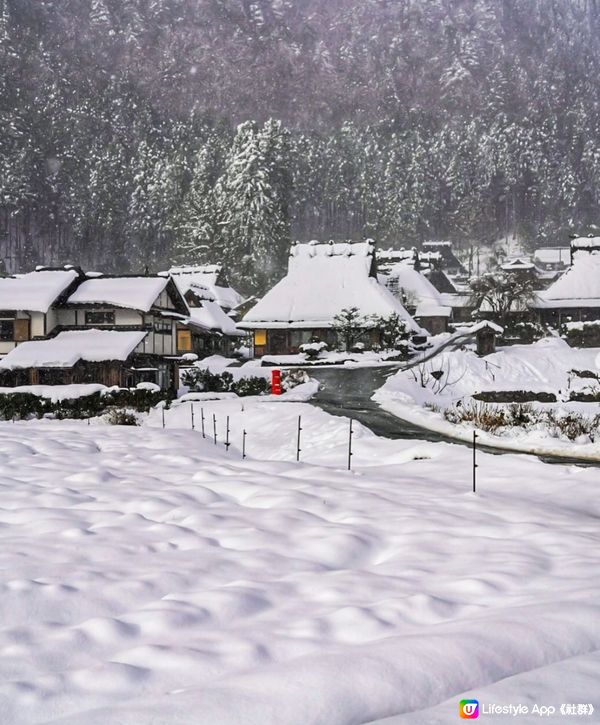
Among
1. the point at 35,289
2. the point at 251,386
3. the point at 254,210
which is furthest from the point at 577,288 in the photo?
the point at 35,289

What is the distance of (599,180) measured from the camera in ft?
376

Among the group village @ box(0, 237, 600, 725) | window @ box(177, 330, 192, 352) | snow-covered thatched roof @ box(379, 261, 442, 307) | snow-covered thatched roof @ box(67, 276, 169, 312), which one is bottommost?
village @ box(0, 237, 600, 725)

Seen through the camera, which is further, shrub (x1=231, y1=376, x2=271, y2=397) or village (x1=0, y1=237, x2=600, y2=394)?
village (x1=0, y1=237, x2=600, y2=394)

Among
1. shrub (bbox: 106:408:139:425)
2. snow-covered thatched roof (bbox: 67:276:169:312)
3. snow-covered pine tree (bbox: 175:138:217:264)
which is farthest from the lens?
snow-covered pine tree (bbox: 175:138:217:264)

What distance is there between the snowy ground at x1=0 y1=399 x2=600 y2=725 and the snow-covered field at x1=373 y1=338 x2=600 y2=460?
7152 mm

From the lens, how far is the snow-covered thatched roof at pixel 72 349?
115 feet

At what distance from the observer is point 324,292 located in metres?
56.6

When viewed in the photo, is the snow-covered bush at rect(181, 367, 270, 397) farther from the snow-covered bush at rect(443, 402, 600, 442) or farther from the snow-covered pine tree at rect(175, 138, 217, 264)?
the snow-covered pine tree at rect(175, 138, 217, 264)

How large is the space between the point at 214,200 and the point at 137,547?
85.6 metres

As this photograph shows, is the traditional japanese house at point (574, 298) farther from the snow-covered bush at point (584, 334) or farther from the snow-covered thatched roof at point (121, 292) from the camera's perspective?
the snow-covered thatched roof at point (121, 292)

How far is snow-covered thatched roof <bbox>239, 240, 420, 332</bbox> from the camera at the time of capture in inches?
2116

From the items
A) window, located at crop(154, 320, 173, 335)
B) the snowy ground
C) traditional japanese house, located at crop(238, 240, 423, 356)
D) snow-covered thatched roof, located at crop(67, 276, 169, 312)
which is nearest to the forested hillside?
traditional japanese house, located at crop(238, 240, 423, 356)

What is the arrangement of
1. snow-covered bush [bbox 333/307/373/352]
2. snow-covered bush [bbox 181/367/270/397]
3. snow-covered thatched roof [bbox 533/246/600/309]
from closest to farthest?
snow-covered bush [bbox 181/367/270/397], snow-covered bush [bbox 333/307/373/352], snow-covered thatched roof [bbox 533/246/600/309]

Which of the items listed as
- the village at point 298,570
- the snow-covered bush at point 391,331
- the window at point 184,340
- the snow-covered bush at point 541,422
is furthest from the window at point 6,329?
the snow-covered bush at point 541,422
